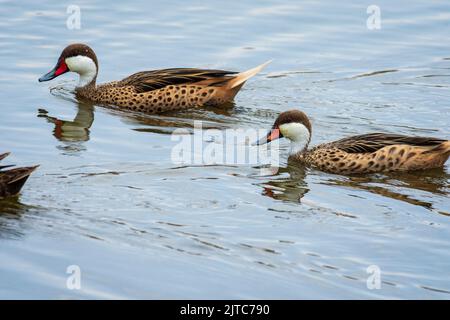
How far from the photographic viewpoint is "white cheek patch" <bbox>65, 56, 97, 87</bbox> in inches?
599

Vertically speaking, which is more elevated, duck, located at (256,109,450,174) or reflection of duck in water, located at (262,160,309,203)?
duck, located at (256,109,450,174)

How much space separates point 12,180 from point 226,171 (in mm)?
2411

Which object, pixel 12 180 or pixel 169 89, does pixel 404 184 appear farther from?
pixel 169 89

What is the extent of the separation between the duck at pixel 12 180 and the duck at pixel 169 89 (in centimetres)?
438

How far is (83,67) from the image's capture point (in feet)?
50.0

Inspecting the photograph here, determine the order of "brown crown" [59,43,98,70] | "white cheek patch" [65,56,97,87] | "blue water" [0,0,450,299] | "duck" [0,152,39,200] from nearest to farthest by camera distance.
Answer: "blue water" [0,0,450,299], "duck" [0,152,39,200], "brown crown" [59,43,98,70], "white cheek patch" [65,56,97,87]

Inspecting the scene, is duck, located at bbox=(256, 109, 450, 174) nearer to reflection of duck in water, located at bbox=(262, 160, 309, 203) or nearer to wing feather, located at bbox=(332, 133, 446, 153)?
wing feather, located at bbox=(332, 133, 446, 153)

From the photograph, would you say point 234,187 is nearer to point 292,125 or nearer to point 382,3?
point 292,125

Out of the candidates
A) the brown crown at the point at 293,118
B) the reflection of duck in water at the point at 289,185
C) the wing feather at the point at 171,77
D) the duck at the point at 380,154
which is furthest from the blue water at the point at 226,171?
the brown crown at the point at 293,118

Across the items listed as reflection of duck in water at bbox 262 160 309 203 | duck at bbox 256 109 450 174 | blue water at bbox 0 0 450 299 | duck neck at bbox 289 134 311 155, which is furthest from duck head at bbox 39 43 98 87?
duck at bbox 256 109 450 174

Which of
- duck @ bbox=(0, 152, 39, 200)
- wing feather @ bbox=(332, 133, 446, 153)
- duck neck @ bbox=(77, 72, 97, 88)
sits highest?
duck neck @ bbox=(77, 72, 97, 88)

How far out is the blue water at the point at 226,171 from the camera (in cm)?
887

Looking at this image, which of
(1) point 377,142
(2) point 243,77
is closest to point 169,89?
(2) point 243,77

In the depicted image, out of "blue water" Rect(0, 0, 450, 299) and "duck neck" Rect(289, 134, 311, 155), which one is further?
"duck neck" Rect(289, 134, 311, 155)
